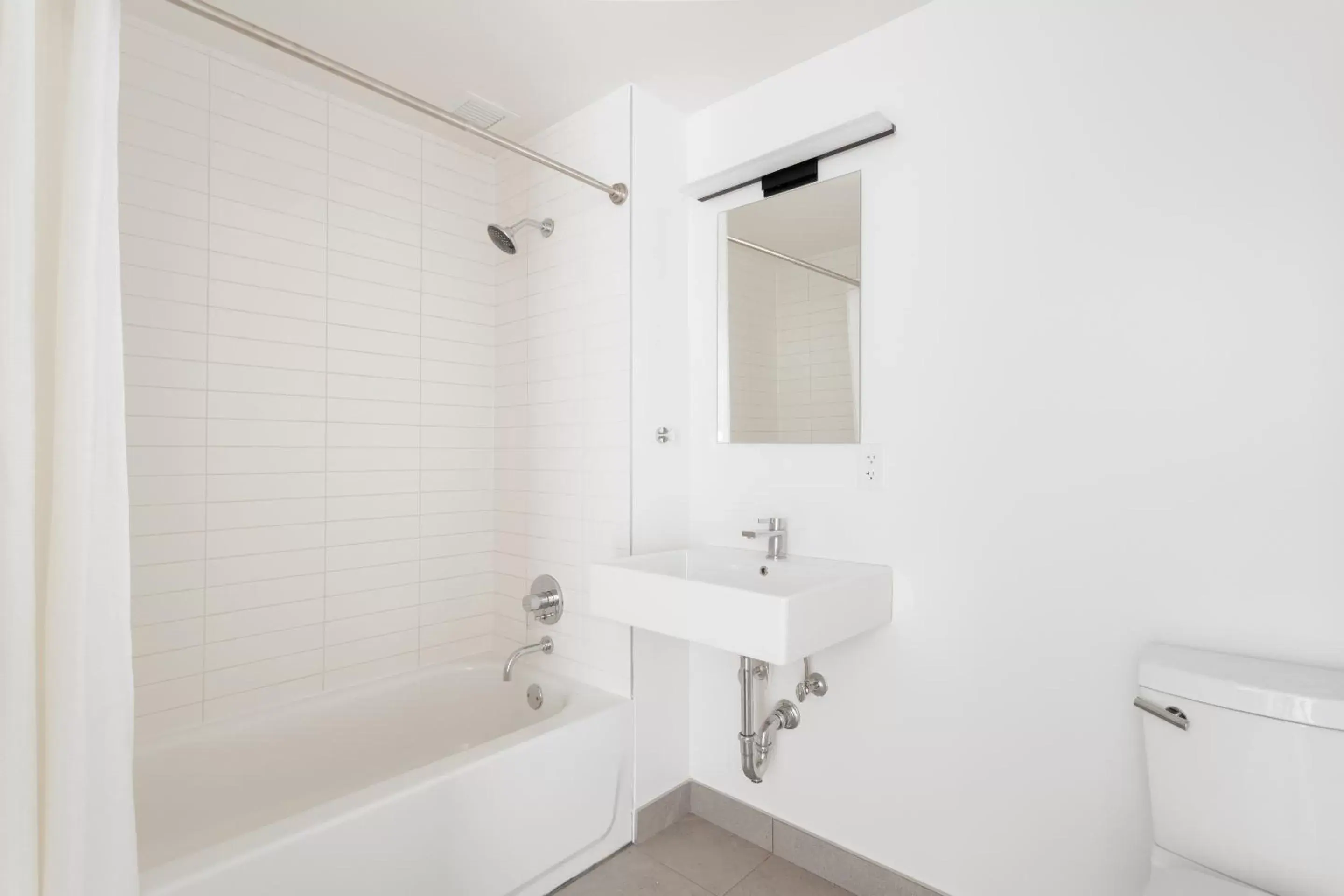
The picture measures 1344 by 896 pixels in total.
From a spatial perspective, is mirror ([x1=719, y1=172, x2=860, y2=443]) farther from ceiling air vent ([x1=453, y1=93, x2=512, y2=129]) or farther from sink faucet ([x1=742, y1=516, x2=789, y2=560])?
ceiling air vent ([x1=453, y1=93, x2=512, y2=129])

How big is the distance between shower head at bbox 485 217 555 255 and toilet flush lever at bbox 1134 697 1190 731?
2086mm

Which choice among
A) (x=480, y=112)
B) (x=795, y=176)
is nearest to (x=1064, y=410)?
(x=795, y=176)

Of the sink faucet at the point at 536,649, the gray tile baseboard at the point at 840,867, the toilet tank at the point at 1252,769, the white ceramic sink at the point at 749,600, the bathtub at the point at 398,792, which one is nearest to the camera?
the toilet tank at the point at 1252,769

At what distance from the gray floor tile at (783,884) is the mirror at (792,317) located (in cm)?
129

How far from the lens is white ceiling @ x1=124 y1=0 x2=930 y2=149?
1792 mm

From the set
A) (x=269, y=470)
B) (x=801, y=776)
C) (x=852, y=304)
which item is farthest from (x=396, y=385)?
(x=801, y=776)

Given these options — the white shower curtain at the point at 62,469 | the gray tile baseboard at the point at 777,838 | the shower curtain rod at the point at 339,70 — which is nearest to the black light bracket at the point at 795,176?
the shower curtain rod at the point at 339,70

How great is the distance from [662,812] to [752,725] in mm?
483

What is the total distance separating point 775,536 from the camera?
202 cm

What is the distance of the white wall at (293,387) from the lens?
189 cm

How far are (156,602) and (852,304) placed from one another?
7.15 ft

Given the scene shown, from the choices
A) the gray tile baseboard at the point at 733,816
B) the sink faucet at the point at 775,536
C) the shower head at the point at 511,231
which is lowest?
the gray tile baseboard at the point at 733,816

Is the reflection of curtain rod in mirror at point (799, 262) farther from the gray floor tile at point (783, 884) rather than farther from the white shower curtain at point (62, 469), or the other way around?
the gray floor tile at point (783, 884)

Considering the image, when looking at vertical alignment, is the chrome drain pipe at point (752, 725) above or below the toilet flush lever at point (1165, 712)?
below
